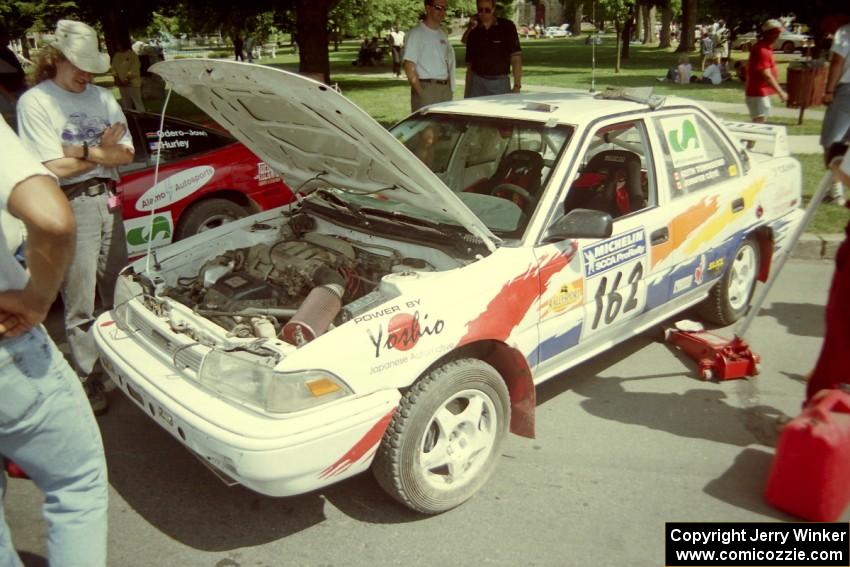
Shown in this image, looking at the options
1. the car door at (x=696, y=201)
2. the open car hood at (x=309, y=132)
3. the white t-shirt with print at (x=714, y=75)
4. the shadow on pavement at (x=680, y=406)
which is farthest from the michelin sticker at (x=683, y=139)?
the white t-shirt with print at (x=714, y=75)

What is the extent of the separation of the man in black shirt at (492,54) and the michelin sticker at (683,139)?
11.9 ft

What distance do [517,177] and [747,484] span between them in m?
1.94

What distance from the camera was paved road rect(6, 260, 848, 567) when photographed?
3051 millimetres

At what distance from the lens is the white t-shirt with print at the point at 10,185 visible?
1898mm

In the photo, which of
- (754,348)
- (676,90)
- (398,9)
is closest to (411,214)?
(754,348)

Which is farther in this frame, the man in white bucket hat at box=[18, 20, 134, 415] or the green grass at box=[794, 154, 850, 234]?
the green grass at box=[794, 154, 850, 234]

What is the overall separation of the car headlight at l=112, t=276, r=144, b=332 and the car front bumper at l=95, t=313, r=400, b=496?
68cm

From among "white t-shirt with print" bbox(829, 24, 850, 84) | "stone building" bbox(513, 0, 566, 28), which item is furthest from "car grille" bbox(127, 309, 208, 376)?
"stone building" bbox(513, 0, 566, 28)

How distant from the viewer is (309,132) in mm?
3861

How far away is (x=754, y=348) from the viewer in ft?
16.3

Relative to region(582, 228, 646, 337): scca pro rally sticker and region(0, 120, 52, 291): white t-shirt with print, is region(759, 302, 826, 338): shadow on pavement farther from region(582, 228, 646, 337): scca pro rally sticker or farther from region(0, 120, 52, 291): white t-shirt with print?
region(0, 120, 52, 291): white t-shirt with print

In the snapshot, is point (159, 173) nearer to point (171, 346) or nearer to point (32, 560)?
point (171, 346)

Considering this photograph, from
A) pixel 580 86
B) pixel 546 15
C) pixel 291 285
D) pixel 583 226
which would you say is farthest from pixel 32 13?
pixel 546 15

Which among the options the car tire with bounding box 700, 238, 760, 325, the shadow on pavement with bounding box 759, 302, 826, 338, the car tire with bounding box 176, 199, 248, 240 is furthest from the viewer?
the car tire with bounding box 176, 199, 248, 240
